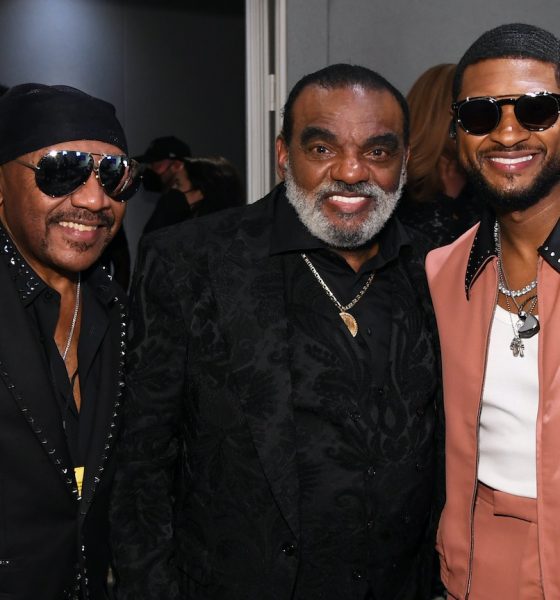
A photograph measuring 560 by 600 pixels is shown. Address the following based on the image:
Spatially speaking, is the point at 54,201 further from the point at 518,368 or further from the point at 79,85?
the point at 79,85

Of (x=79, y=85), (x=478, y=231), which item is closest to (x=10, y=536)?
(x=478, y=231)

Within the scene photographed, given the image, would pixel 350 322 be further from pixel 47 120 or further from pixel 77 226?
pixel 47 120

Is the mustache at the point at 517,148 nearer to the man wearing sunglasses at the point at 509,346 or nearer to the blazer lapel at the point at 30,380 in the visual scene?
the man wearing sunglasses at the point at 509,346

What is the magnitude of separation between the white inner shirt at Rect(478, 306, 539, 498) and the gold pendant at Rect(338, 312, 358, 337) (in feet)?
1.10

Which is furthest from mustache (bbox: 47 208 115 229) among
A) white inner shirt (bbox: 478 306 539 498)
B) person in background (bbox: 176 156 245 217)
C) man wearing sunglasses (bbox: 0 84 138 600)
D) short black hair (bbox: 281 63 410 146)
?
person in background (bbox: 176 156 245 217)

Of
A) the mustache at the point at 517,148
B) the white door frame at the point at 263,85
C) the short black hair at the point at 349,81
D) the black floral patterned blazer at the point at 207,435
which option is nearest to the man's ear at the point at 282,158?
the short black hair at the point at 349,81

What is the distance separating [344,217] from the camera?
6.64ft

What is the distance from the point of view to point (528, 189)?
6.10ft

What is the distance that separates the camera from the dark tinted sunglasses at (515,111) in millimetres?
1822

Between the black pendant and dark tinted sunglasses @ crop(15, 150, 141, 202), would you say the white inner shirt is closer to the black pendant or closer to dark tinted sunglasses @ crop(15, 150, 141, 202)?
the black pendant

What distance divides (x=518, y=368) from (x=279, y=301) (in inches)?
23.3

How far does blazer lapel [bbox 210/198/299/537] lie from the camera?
1840 millimetres

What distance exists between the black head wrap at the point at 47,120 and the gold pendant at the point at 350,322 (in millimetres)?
726

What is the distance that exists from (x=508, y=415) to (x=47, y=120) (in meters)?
1.29
